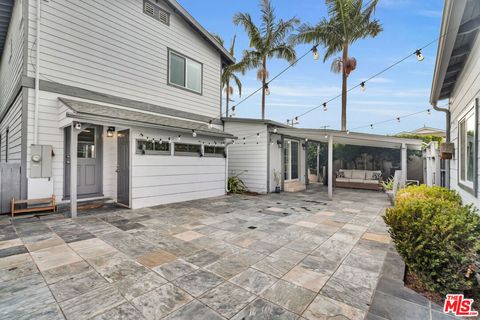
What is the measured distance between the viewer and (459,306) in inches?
82.4

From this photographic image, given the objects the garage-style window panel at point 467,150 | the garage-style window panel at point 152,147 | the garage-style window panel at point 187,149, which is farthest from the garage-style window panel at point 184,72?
the garage-style window panel at point 467,150

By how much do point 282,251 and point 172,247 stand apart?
1717mm

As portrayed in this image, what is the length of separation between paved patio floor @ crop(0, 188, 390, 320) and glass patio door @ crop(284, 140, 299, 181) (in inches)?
216

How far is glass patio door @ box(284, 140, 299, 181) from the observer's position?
10625mm

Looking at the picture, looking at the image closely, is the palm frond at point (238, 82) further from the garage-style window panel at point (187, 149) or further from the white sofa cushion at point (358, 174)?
the garage-style window panel at point (187, 149)

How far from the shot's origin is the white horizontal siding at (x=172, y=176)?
619 cm

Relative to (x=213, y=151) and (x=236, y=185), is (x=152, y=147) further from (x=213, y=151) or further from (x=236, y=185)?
(x=236, y=185)

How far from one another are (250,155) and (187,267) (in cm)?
703

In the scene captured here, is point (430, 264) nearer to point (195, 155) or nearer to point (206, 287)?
point (206, 287)

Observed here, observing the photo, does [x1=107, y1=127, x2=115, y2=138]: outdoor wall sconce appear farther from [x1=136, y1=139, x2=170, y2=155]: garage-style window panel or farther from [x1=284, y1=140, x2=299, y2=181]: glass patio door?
[x1=284, y1=140, x2=299, y2=181]: glass patio door

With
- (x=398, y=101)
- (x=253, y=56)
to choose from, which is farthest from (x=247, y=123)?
(x=398, y=101)

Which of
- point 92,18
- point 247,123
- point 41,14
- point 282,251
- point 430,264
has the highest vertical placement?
point 92,18

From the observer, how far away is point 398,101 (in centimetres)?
1645

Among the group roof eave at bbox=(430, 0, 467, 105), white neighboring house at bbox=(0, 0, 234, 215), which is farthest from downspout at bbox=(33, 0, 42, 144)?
roof eave at bbox=(430, 0, 467, 105)
